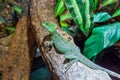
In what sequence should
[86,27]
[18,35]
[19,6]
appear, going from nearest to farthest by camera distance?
1. [86,27]
2. [18,35]
3. [19,6]

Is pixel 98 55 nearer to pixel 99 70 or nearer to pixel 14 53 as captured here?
pixel 99 70

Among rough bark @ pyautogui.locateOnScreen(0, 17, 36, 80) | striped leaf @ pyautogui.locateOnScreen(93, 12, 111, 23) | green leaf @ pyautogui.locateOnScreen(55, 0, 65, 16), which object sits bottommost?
rough bark @ pyautogui.locateOnScreen(0, 17, 36, 80)

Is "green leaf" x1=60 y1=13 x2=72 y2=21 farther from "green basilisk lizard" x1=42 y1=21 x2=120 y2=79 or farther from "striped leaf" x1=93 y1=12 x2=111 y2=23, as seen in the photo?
"green basilisk lizard" x1=42 y1=21 x2=120 y2=79

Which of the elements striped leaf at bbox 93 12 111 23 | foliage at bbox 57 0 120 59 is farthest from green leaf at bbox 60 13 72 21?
striped leaf at bbox 93 12 111 23

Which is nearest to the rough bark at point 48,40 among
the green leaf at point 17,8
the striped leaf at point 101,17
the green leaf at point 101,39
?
the green leaf at point 101,39

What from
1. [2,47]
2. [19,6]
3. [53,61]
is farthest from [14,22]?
[53,61]

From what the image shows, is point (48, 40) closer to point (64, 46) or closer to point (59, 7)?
point (64, 46)

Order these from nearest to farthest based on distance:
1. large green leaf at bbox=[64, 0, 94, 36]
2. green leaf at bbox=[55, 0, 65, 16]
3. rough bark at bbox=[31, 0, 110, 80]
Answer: rough bark at bbox=[31, 0, 110, 80] → large green leaf at bbox=[64, 0, 94, 36] → green leaf at bbox=[55, 0, 65, 16]
